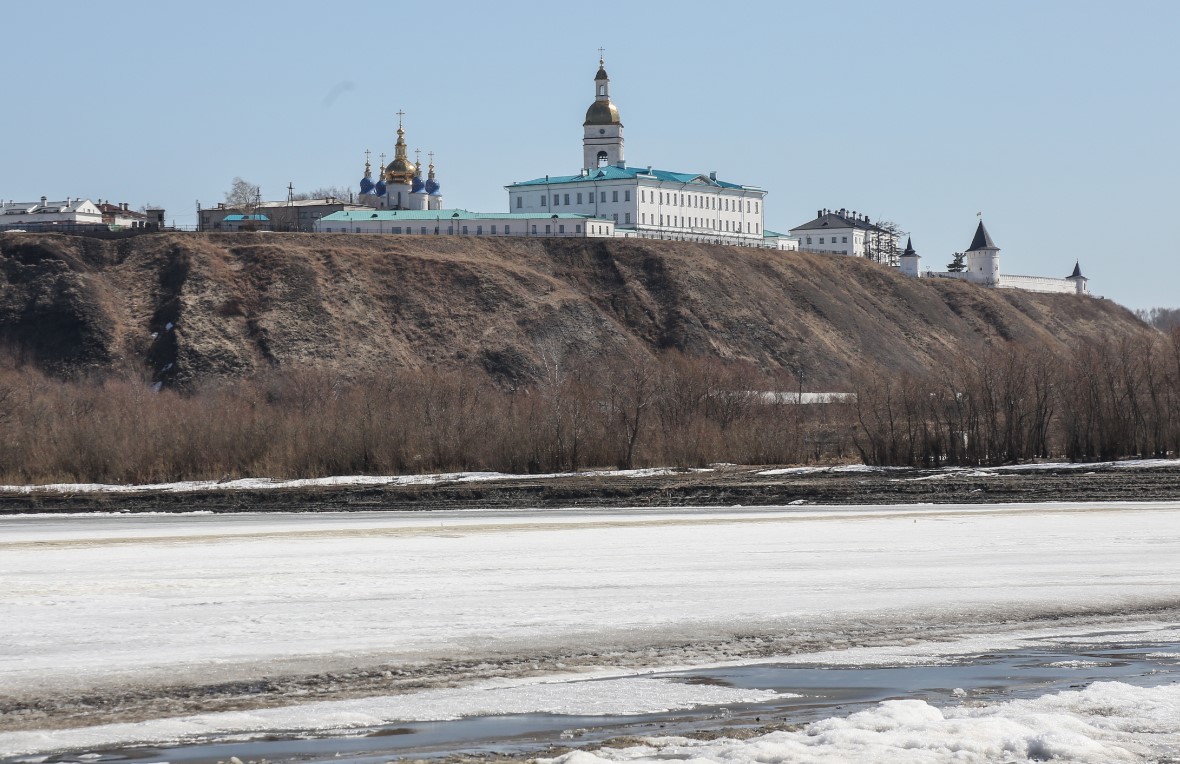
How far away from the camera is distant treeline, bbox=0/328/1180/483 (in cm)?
4897

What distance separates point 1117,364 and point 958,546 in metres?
28.6

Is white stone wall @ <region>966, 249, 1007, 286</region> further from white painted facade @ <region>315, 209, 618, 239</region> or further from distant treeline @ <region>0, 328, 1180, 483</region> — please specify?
distant treeline @ <region>0, 328, 1180, 483</region>

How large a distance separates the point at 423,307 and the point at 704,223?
3815 cm

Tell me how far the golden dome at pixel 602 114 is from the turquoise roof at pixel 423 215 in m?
14.9

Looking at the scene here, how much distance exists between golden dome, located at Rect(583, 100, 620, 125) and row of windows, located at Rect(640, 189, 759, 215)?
440 inches

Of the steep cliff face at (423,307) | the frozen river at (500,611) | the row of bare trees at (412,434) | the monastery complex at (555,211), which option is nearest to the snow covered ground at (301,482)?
the row of bare trees at (412,434)

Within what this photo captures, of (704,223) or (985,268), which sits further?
(985,268)

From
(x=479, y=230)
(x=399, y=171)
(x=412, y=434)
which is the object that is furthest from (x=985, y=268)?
(x=412, y=434)

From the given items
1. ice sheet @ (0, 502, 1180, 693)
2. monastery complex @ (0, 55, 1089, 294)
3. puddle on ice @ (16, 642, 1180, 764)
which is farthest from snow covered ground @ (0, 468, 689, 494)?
monastery complex @ (0, 55, 1089, 294)

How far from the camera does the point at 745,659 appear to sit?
1524cm

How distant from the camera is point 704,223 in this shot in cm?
13300

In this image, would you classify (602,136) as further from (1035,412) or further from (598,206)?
(1035,412)

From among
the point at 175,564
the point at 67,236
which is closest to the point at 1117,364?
the point at 175,564

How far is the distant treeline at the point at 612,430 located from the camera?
49.0 metres
